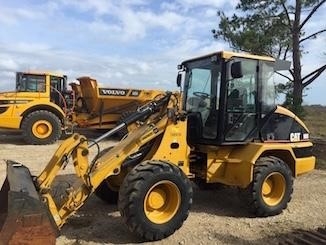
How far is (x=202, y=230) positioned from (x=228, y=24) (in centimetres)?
910

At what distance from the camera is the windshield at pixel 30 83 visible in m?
15.3

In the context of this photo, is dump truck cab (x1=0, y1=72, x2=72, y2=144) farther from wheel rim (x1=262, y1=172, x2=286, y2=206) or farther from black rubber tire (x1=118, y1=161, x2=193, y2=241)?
black rubber tire (x1=118, y1=161, x2=193, y2=241)

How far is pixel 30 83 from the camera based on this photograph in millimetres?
15328

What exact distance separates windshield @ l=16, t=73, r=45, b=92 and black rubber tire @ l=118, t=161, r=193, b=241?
10.2 m

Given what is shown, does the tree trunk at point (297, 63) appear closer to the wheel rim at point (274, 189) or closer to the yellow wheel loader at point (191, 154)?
the yellow wheel loader at point (191, 154)

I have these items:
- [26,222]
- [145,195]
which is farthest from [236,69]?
[26,222]

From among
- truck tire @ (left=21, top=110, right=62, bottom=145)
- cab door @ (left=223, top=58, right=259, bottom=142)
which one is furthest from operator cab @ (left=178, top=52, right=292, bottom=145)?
truck tire @ (left=21, top=110, right=62, bottom=145)

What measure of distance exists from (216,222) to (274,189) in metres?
1.16

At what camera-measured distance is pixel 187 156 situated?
22.4 feet

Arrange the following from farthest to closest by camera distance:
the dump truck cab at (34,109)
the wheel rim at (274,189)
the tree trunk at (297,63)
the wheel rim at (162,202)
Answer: the dump truck cab at (34,109), the tree trunk at (297,63), the wheel rim at (274,189), the wheel rim at (162,202)

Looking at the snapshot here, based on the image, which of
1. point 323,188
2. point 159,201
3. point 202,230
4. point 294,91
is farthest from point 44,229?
point 294,91

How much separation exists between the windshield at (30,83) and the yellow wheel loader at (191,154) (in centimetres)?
858

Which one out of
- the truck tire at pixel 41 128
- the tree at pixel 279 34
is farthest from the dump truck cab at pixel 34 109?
the tree at pixel 279 34

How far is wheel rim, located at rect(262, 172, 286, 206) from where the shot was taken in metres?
7.21
